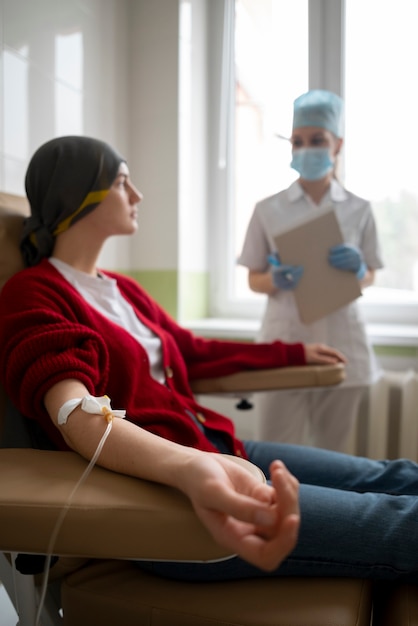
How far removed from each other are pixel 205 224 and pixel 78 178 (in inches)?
51.2

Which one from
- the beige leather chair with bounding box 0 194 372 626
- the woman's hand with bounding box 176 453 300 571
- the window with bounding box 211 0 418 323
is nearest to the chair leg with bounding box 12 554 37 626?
the beige leather chair with bounding box 0 194 372 626

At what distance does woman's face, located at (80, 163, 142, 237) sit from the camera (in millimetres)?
1113

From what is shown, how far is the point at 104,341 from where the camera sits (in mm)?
958

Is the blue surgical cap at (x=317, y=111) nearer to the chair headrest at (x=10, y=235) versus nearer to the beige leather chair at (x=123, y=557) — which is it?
the chair headrest at (x=10, y=235)

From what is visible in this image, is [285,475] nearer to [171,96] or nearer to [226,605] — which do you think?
[226,605]

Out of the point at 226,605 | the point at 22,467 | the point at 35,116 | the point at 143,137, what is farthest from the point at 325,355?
the point at 143,137

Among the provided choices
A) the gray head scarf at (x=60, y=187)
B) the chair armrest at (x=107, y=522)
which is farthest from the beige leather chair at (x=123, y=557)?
the gray head scarf at (x=60, y=187)

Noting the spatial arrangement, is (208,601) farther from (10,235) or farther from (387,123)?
(387,123)

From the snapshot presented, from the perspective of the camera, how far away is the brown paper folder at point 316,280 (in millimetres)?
1481

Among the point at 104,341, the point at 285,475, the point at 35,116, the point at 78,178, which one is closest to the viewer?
the point at 285,475

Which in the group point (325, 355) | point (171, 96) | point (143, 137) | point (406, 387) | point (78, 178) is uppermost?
point (171, 96)

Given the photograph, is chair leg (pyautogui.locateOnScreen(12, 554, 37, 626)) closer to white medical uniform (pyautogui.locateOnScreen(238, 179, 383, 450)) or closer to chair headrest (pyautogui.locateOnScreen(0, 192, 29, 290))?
chair headrest (pyautogui.locateOnScreen(0, 192, 29, 290))

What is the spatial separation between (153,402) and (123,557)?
A: 0.45 meters

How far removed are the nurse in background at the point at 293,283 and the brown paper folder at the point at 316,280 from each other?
2.2 inches
